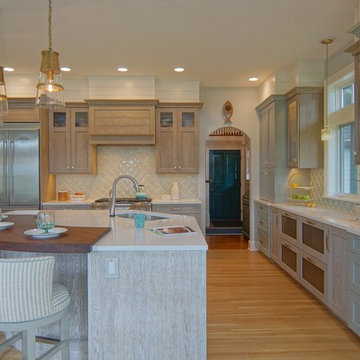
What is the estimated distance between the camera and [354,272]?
2.80 metres

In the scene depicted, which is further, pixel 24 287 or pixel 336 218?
pixel 336 218

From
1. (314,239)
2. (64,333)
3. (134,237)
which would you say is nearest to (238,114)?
(314,239)

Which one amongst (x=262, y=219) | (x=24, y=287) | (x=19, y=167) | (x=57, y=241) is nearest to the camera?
(x=24, y=287)

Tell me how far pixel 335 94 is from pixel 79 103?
395 centimetres

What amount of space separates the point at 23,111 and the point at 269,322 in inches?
184

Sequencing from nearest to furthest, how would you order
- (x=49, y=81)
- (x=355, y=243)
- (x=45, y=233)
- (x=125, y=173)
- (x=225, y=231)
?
(x=45, y=233) → (x=49, y=81) → (x=355, y=243) → (x=125, y=173) → (x=225, y=231)

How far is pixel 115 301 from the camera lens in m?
2.10

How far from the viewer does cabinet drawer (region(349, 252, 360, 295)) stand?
2744 mm

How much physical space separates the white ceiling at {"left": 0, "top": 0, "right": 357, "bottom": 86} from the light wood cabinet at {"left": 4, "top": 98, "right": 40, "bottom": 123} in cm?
49

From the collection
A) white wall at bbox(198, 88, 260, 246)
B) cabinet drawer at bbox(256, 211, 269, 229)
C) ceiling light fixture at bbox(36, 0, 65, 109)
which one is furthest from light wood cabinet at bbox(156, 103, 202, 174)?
ceiling light fixture at bbox(36, 0, 65, 109)

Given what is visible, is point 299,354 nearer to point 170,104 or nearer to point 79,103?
point 170,104

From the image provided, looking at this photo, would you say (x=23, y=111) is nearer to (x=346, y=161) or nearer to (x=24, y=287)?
(x=24, y=287)

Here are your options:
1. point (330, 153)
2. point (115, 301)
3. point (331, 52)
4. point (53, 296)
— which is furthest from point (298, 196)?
point (53, 296)

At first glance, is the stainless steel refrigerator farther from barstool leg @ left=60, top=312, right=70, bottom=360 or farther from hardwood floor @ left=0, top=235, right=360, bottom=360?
barstool leg @ left=60, top=312, right=70, bottom=360
